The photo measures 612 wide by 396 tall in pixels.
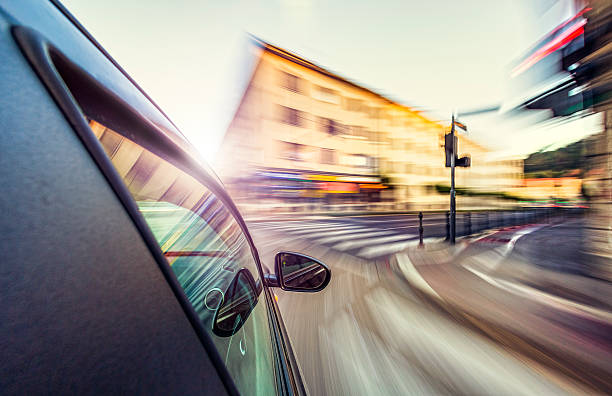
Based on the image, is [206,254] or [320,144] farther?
[320,144]

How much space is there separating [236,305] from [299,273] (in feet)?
2.61

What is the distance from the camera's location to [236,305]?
40.9 inches

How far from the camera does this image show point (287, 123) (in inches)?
997

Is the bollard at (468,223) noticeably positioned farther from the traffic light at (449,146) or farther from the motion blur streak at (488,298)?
the traffic light at (449,146)

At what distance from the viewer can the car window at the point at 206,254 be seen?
0.60m

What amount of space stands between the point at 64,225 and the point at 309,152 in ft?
86.9

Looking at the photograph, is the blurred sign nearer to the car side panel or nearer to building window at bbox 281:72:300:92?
building window at bbox 281:72:300:92

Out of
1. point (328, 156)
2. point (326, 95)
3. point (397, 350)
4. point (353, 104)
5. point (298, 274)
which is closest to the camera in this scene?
point (298, 274)

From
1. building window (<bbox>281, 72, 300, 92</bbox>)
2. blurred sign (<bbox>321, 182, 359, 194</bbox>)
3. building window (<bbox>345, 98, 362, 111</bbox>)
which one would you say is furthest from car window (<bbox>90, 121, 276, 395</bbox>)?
building window (<bbox>345, 98, 362, 111</bbox>)

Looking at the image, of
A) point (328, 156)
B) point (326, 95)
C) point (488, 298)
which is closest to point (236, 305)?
point (488, 298)

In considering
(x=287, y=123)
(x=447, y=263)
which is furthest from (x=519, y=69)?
(x=287, y=123)

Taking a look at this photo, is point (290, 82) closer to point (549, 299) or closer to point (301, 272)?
point (549, 299)

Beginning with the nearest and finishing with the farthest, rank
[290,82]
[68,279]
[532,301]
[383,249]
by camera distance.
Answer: [68,279], [532,301], [383,249], [290,82]

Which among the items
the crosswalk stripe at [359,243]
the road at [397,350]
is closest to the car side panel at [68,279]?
the road at [397,350]
